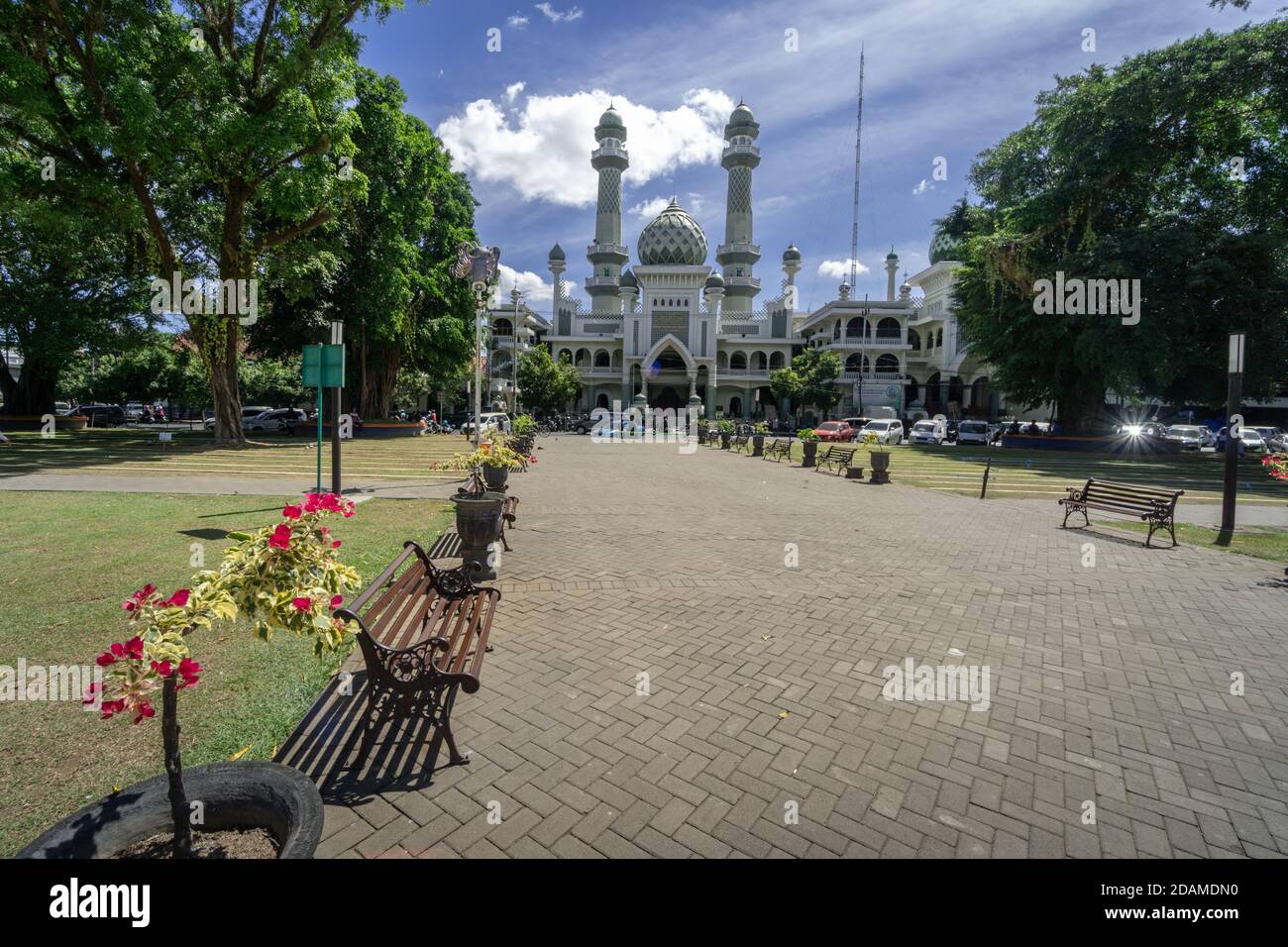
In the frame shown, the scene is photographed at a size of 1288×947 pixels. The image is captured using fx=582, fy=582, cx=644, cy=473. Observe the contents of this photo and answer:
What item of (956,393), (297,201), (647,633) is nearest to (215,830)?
(647,633)

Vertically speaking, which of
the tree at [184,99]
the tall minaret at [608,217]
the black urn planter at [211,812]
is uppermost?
the tall minaret at [608,217]

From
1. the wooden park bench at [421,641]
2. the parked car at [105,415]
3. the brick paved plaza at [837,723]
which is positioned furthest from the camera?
the parked car at [105,415]

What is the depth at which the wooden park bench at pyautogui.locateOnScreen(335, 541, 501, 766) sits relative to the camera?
3.11 m

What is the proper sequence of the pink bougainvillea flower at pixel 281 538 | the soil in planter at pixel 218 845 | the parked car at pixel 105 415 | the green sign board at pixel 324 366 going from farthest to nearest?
the parked car at pixel 105 415 → the green sign board at pixel 324 366 → the pink bougainvillea flower at pixel 281 538 → the soil in planter at pixel 218 845

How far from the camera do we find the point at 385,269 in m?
26.4

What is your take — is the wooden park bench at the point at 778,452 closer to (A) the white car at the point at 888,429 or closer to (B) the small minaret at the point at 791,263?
(A) the white car at the point at 888,429

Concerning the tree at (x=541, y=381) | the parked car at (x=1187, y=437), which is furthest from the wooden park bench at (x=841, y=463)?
the tree at (x=541, y=381)

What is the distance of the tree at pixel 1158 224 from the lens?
24.0 meters

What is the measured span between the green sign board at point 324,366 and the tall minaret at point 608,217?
62012 millimetres

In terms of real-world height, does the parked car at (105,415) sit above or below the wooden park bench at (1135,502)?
above

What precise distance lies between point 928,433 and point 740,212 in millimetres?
42934

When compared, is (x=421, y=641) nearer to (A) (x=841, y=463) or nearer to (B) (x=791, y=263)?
(A) (x=841, y=463)

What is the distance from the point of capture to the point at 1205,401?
93.9 feet

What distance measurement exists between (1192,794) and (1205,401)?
35922 millimetres
